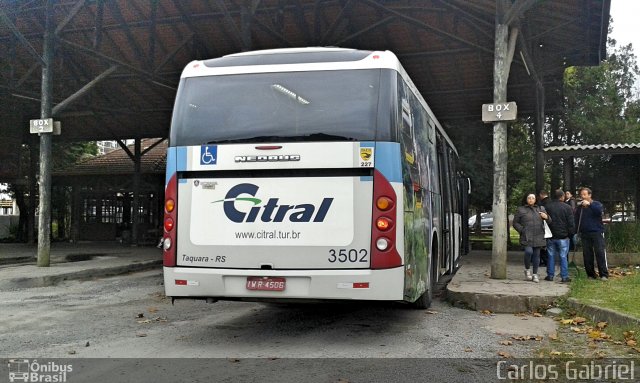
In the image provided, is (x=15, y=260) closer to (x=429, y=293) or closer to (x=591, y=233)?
(x=429, y=293)

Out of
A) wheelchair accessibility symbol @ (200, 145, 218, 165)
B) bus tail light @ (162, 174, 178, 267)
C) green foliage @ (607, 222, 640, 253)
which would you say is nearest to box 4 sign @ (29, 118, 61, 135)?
bus tail light @ (162, 174, 178, 267)

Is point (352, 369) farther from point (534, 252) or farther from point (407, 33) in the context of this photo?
point (407, 33)

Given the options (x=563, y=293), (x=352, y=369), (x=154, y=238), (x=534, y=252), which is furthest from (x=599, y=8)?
(x=154, y=238)

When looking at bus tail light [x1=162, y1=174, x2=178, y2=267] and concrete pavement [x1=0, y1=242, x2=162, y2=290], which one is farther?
concrete pavement [x1=0, y1=242, x2=162, y2=290]

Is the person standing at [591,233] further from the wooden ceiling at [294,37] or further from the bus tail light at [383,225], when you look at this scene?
the bus tail light at [383,225]

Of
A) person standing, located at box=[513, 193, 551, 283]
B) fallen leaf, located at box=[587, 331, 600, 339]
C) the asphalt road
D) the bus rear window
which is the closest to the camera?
the asphalt road

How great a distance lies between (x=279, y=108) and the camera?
6.55 metres

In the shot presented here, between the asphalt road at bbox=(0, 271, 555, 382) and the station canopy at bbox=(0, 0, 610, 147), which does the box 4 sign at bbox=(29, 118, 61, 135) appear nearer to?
the station canopy at bbox=(0, 0, 610, 147)

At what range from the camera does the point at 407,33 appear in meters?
15.6

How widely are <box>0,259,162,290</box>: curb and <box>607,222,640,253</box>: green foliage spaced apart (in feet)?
40.9

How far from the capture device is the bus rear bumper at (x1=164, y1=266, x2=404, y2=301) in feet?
20.0

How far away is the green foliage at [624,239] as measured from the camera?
48.8 ft

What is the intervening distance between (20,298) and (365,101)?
7.72m

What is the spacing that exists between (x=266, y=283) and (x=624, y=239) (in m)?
12.0
